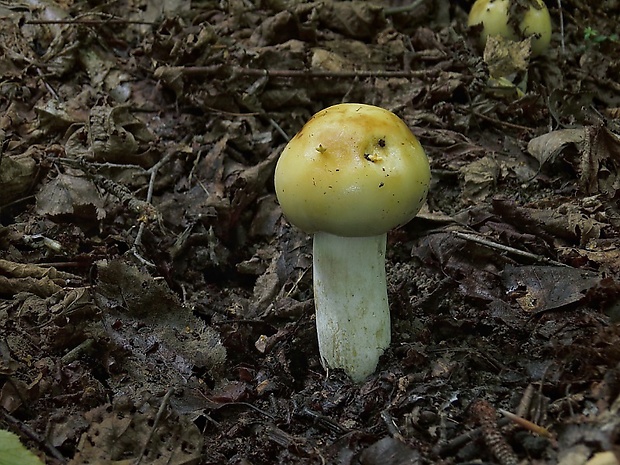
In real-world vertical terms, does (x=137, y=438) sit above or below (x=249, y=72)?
below

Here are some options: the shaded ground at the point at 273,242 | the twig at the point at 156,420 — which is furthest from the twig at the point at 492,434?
the twig at the point at 156,420

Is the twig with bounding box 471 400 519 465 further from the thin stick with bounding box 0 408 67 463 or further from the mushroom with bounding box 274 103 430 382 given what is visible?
the thin stick with bounding box 0 408 67 463

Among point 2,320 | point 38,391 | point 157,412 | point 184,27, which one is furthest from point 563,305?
point 184,27

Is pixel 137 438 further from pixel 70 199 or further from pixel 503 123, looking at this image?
pixel 503 123

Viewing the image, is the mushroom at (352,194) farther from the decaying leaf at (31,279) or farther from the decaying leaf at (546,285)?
the decaying leaf at (31,279)

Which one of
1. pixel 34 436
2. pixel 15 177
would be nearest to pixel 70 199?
pixel 15 177

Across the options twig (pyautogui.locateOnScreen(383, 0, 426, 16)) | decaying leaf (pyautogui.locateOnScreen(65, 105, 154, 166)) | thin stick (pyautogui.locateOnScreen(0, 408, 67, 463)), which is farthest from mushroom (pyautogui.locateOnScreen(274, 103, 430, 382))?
twig (pyautogui.locateOnScreen(383, 0, 426, 16))
